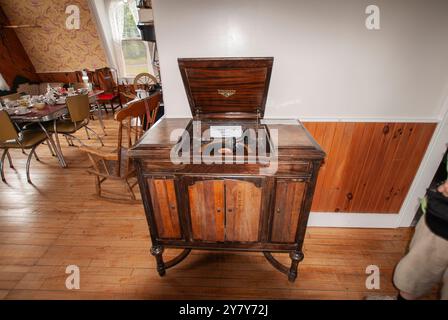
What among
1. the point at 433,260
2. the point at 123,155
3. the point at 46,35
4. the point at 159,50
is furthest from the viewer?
the point at 46,35

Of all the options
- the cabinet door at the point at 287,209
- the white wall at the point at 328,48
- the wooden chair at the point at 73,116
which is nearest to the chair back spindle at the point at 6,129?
the wooden chair at the point at 73,116

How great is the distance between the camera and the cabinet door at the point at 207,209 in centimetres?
118

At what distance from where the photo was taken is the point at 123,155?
7.32ft

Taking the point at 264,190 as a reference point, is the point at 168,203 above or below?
below

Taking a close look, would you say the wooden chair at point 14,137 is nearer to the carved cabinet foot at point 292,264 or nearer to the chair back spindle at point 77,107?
the chair back spindle at point 77,107

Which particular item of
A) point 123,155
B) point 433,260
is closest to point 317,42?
point 433,260

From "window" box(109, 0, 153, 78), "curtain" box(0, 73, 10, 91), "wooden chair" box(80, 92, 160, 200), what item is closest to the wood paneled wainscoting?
"wooden chair" box(80, 92, 160, 200)

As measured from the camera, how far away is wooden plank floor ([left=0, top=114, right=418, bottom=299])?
4.72ft

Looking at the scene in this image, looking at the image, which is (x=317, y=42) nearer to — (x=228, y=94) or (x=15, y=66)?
(x=228, y=94)

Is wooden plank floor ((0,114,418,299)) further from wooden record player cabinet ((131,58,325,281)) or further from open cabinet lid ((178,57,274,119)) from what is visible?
open cabinet lid ((178,57,274,119))

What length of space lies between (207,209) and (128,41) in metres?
5.45

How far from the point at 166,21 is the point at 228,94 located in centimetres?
62

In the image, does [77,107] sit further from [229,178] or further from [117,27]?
[117,27]

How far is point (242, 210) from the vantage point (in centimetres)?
124
